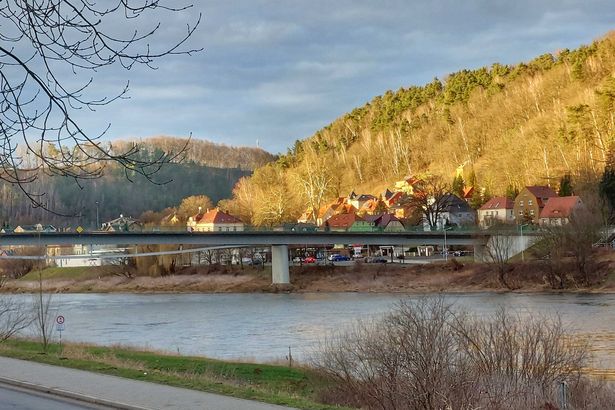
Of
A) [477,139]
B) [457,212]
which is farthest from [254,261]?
[477,139]

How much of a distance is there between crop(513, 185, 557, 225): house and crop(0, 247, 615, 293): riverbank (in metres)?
22.3

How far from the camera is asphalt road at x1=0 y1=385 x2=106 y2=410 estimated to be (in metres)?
13.7

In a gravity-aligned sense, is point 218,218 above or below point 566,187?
below

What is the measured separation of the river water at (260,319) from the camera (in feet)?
110

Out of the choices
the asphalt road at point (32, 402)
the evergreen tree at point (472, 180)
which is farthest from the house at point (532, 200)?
the asphalt road at point (32, 402)

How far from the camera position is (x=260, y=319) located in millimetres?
47219

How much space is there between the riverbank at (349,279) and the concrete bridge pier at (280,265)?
3.46 feet

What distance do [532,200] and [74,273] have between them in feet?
201

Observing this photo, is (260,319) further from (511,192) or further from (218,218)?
(218,218)

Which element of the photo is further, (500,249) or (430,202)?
(430,202)

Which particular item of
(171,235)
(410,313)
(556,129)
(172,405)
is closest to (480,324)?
(410,313)

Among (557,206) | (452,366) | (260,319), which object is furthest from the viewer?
(557,206)

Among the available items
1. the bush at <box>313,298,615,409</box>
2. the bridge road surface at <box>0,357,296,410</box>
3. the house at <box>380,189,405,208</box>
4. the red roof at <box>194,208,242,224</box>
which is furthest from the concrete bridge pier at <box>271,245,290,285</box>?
the bridge road surface at <box>0,357,296,410</box>

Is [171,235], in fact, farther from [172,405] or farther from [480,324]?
[172,405]
